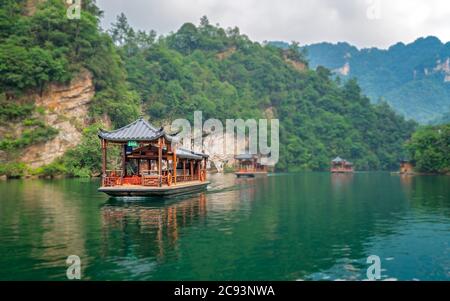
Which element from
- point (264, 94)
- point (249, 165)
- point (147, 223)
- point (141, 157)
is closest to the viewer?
point (147, 223)

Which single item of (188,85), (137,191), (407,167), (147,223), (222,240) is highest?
(188,85)

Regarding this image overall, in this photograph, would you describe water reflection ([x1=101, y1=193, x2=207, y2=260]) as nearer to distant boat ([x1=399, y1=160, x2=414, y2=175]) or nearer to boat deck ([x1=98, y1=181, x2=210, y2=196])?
boat deck ([x1=98, y1=181, x2=210, y2=196])

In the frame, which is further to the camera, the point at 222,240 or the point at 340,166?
the point at 340,166

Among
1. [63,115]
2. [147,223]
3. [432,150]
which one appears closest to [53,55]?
[63,115]

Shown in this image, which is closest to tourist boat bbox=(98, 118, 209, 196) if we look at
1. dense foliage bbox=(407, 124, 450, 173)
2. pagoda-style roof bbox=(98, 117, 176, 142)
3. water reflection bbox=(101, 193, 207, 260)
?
pagoda-style roof bbox=(98, 117, 176, 142)

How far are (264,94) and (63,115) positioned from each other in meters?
59.4

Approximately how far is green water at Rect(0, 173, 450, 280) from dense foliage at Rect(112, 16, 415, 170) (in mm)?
57092

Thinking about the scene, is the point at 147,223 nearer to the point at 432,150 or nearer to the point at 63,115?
the point at 63,115

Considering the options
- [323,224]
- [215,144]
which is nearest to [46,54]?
[215,144]

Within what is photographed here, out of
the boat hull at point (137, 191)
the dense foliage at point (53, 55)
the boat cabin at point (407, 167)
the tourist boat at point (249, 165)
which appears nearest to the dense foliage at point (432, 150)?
the boat cabin at point (407, 167)

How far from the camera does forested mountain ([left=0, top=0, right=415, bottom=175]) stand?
50281 millimetres

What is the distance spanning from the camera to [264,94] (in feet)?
338

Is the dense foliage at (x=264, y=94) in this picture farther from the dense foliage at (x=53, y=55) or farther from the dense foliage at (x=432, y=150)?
the dense foliage at (x=432, y=150)
